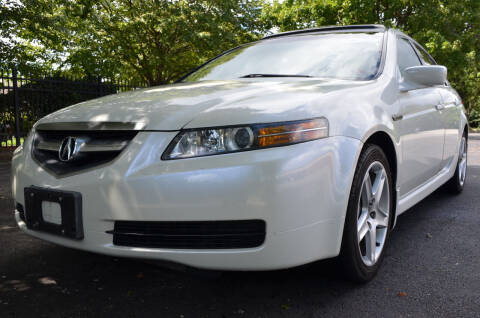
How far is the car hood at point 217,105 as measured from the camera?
2113 mm

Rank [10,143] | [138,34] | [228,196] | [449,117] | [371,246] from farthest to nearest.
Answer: [138,34], [10,143], [449,117], [371,246], [228,196]

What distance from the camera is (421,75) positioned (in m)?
3.18

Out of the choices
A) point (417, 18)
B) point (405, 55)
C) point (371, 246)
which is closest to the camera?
point (371, 246)

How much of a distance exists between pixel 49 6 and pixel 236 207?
8.65 meters

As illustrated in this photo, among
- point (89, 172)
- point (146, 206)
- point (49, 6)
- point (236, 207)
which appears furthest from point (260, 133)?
point (49, 6)

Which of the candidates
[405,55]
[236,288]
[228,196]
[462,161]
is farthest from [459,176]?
[228,196]

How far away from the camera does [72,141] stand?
2.31 metres

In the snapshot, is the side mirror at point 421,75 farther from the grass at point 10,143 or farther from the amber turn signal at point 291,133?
the grass at point 10,143

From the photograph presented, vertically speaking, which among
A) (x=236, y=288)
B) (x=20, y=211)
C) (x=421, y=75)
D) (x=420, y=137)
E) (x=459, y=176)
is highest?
(x=421, y=75)

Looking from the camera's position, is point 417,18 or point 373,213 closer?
point 373,213

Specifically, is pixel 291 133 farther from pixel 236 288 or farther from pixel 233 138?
pixel 236 288

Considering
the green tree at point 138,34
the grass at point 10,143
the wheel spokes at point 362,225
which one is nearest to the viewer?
the wheel spokes at point 362,225

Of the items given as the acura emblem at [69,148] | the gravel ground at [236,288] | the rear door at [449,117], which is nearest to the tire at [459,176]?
the rear door at [449,117]

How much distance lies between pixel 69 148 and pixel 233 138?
2.90ft
